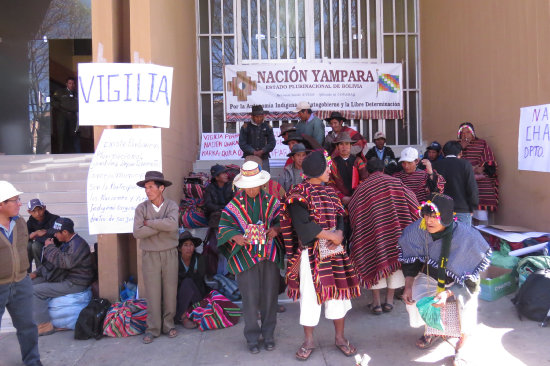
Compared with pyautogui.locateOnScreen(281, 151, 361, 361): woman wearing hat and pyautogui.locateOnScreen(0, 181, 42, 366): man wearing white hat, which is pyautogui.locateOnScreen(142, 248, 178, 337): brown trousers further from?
pyautogui.locateOnScreen(281, 151, 361, 361): woman wearing hat

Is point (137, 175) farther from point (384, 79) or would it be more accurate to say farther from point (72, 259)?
point (384, 79)

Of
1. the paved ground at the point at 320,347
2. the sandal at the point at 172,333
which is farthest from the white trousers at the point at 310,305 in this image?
the sandal at the point at 172,333

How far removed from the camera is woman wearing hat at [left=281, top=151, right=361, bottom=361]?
4035 mm

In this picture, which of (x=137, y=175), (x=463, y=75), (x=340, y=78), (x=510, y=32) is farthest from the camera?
(x=340, y=78)

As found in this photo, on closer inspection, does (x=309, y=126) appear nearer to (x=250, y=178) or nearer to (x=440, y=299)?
(x=250, y=178)

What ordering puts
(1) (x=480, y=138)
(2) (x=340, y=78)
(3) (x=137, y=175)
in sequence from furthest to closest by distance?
1. (2) (x=340, y=78)
2. (1) (x=480, y=138)
3. (3) (x=137, y=175)

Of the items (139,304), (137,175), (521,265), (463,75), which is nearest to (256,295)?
(139,304)

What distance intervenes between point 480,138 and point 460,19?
8.08 feet

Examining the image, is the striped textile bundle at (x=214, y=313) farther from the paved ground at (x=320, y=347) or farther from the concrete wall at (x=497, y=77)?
the concrete wall at (x=497, y=77)

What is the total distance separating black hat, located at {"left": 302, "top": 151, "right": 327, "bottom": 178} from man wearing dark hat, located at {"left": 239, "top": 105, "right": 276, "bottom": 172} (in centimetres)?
359

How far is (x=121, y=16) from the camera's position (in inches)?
243

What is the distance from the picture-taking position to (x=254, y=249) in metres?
4.38

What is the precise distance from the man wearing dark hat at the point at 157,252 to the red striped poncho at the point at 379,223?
2024mm

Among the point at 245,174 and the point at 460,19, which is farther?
the point at 460,19
